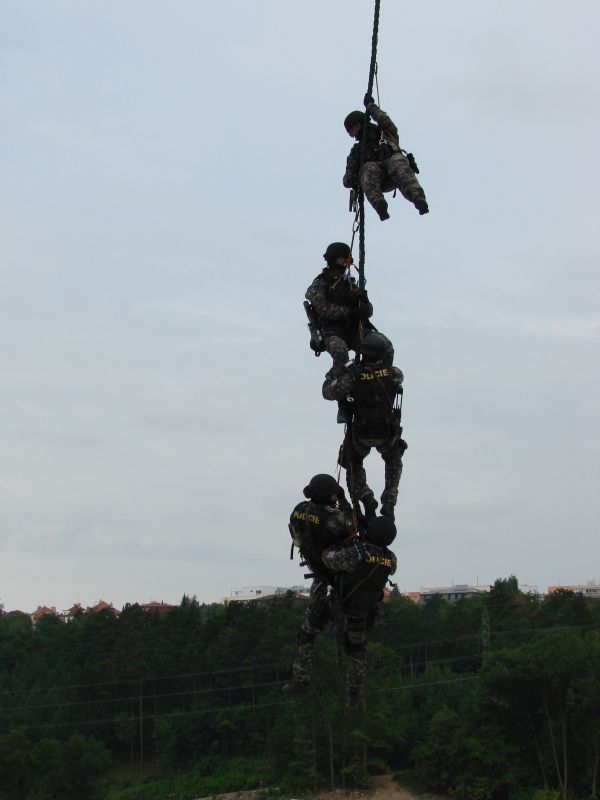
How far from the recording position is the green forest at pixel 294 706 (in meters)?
94.4

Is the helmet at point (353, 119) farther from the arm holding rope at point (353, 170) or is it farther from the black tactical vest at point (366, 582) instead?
the black tactical vest at point (366, 582)

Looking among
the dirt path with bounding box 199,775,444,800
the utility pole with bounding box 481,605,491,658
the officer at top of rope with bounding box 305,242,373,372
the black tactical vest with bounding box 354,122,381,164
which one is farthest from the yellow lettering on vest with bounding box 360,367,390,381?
the utility pole with bounding box 481,605,491,658

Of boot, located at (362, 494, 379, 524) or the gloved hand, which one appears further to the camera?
the gloved hand

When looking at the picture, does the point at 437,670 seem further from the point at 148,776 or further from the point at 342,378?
the point at 342,378

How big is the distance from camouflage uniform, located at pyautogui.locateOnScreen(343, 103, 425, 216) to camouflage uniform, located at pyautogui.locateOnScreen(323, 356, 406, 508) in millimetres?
2690

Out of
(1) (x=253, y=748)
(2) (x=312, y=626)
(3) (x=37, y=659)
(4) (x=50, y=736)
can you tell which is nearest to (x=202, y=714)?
(1) (x=253, y=748)

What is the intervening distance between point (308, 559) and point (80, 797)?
92238 mm

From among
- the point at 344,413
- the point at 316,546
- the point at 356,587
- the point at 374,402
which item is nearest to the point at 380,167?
the point at 374,402

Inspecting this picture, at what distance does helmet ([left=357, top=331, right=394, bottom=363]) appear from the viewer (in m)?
20.2

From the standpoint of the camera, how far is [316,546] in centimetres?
1984

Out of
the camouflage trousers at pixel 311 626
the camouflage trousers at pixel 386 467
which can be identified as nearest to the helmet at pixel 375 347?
the camouflage trousers at pixel 386 467

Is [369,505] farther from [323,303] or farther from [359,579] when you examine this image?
[323,303]

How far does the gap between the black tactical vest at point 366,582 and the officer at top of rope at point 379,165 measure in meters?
5.35

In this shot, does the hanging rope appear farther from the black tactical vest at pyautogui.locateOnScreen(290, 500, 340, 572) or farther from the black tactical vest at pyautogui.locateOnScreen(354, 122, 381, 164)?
the black tactical vest at pyautogui.locateOnScreen(290, 500, 340, 572)
